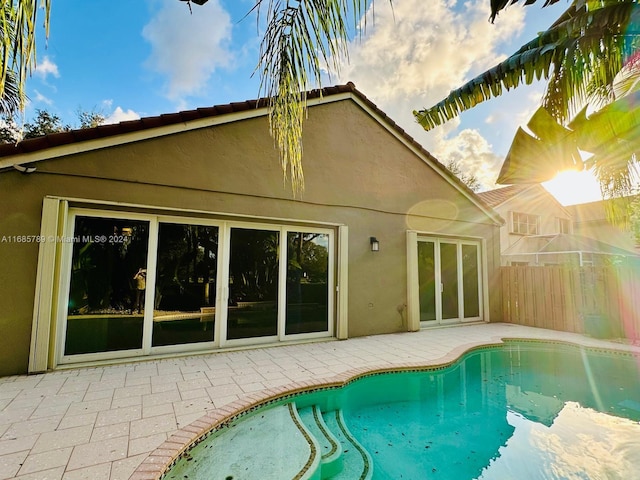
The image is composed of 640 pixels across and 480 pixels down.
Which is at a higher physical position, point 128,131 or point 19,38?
point 128,131

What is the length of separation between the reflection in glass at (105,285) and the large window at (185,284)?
0.02 meters

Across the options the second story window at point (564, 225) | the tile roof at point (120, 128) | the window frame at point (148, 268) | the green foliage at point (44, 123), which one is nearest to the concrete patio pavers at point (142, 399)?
the window frame at point (148, 268)

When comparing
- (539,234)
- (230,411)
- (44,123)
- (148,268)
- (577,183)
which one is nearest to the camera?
(230,411)

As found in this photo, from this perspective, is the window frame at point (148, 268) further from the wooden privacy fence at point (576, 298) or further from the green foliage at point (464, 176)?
the green foliage at point (464, 176)

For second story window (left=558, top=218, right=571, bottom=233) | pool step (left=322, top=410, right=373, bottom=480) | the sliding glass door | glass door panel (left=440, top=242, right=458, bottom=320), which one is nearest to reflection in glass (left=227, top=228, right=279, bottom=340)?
pool step (left=322, top=410, right=373, bottom=480)

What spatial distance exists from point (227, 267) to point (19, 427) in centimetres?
421

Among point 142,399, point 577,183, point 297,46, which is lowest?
point 142,399

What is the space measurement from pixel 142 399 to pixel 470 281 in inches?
425

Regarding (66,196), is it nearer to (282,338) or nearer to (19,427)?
(19,427)

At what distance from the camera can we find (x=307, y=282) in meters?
8.41

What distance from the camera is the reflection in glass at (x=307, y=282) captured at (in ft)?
26.8

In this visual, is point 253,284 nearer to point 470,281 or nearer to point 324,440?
point 324,440

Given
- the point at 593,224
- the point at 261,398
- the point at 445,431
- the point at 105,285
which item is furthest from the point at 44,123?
the point at 593,224

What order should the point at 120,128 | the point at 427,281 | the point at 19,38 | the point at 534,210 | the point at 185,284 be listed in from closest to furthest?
1. the point at 19,38
2. the point at 120,128
3. the point at 185,284
4. the point at 427,281
5. the point at 534,210
